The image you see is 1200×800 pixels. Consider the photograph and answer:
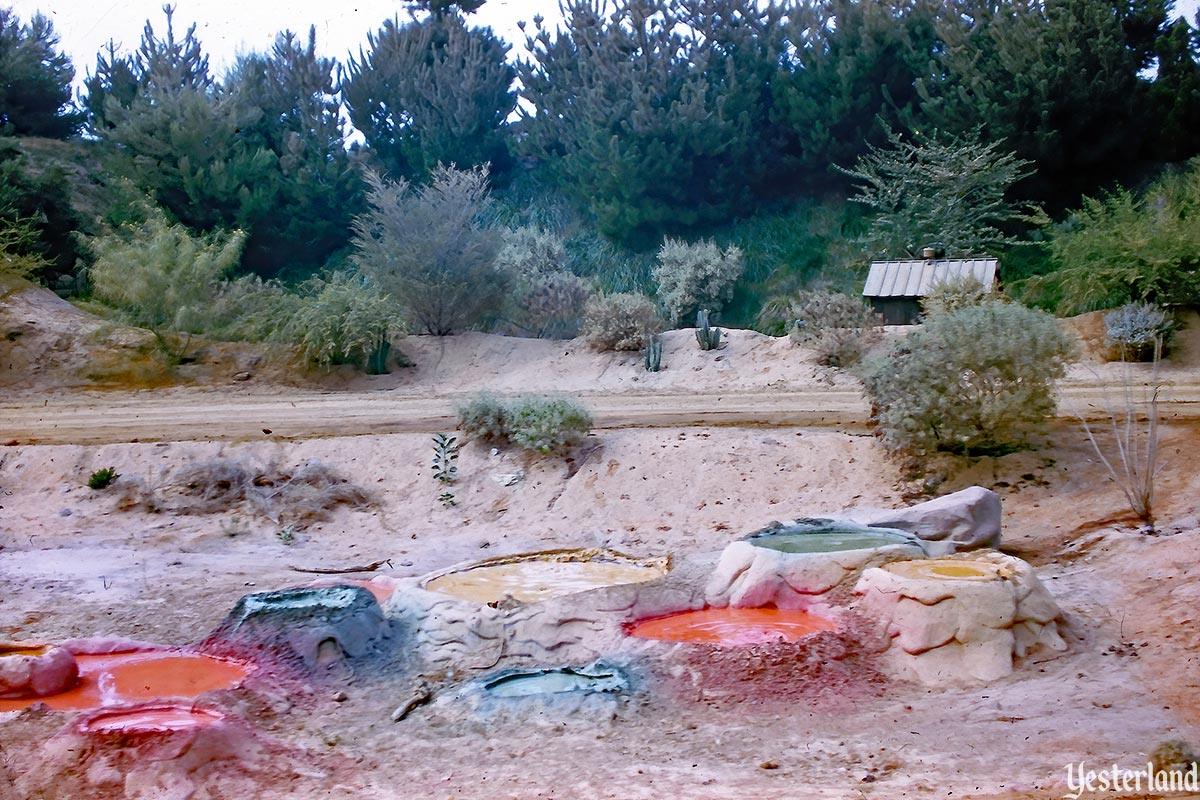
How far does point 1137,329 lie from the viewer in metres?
17.3

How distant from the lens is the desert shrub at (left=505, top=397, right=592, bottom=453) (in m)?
13.1

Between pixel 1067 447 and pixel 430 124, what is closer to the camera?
pixel 1067 447

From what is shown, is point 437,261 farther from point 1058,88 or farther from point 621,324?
point 1058,88

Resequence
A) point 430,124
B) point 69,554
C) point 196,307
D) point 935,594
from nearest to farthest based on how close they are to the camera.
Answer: point 935,594
point 69,554
point 196,307
point 430,124

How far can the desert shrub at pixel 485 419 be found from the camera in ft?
44.6

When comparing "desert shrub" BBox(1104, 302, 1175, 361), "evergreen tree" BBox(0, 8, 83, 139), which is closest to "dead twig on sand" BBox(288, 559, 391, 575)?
"desert shrub" BBox(1104, 302, 1175, 361)

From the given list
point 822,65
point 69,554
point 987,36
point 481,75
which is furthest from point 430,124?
point 69,554

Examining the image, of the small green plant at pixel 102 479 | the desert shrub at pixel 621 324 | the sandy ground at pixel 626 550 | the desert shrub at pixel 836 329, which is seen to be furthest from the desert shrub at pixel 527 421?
the desert shrub at pixel 621 324

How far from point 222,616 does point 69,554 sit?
286 centimetres

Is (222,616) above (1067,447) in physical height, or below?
below

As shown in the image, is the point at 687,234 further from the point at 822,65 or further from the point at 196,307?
the point at 196,307

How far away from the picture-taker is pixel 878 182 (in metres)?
27.2

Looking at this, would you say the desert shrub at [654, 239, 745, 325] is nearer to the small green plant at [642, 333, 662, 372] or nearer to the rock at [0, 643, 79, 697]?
the small green plant at [642, 333, 662, 372]

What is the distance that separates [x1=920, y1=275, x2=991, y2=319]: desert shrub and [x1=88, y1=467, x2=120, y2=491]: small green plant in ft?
38.0
